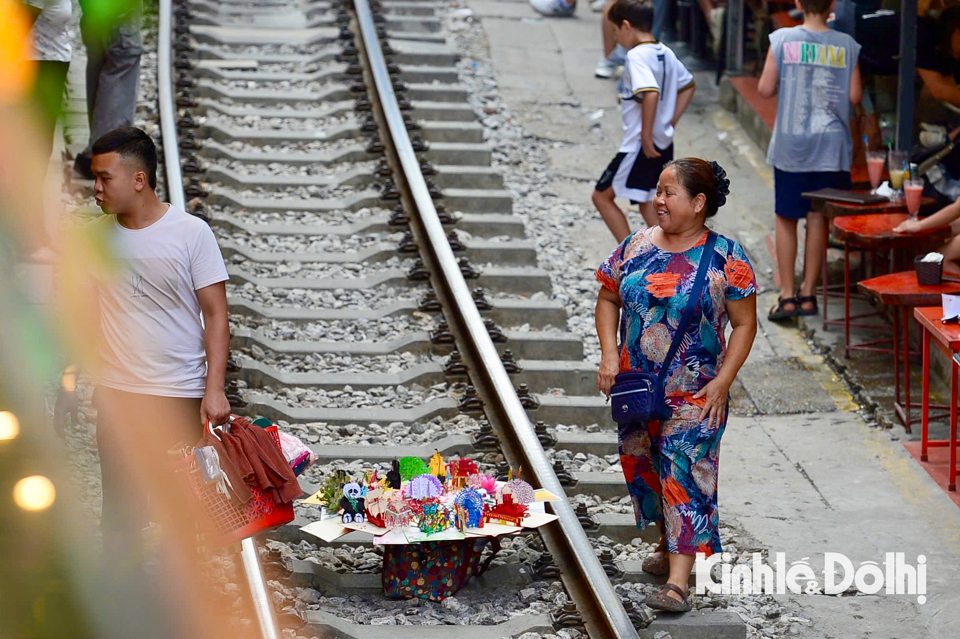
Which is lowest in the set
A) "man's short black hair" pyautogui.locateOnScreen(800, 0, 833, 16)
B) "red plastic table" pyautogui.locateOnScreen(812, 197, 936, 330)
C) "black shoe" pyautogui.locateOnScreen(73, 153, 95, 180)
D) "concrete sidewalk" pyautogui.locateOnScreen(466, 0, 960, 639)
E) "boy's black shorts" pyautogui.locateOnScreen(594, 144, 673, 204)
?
"concrete sidewalk" pyautogui.locateOnScreen(466, 0, 960, 639)

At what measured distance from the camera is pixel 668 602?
512 centimetres

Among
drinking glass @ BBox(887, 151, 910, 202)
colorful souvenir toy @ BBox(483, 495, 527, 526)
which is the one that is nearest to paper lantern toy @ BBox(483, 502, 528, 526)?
colorful souvenir toy @ BBox(483, 495, 527, 526)

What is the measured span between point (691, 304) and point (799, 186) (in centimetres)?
404

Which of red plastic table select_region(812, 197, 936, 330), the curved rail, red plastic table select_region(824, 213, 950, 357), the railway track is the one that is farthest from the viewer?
the curved rail

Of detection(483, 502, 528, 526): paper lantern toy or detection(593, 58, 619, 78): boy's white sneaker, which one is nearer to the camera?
detection(483, 502, 528, 526): paper lantern toy

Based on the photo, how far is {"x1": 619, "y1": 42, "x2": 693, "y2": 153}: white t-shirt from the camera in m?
7.82

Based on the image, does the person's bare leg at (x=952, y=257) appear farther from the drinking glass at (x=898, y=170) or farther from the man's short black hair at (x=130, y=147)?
the man's short black hair at (x=130, y=147)

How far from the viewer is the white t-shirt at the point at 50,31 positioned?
8062mm

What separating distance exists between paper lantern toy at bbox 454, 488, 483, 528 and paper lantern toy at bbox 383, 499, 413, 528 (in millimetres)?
193

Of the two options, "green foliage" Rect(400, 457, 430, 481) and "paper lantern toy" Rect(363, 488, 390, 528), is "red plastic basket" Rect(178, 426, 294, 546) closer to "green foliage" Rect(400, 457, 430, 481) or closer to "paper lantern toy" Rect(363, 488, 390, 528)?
"paper lantern toy" Rect(363, 488, 390, 528)

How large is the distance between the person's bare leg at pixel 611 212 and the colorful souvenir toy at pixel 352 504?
3536mm

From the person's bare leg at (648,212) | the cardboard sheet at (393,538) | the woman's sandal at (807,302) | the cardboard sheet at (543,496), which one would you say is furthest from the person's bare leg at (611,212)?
the cardboard sheet at (393,538)

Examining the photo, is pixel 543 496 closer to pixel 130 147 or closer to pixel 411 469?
pixel 411 469

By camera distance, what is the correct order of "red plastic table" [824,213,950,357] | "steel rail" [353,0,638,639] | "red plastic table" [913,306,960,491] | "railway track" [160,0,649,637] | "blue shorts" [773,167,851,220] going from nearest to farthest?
"steel rail" [353,0,638,639]
"railway track" [160,0,649,637]
"red plastic table" [913,306,960,491]
"red plastic table" [824,213,950,357]
"blue shorts" [773,167,851,220]
